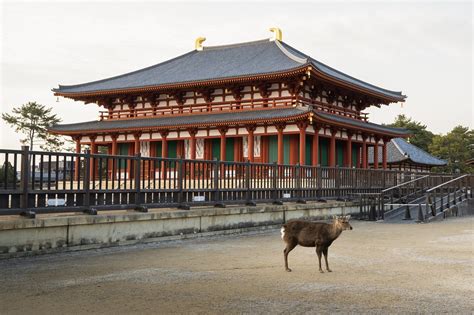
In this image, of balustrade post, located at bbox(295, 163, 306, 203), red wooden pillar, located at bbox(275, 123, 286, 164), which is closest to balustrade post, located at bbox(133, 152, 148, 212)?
balustrade post, located at bbox(295, 163, 306, 203)

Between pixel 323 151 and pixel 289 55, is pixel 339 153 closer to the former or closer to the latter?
pixel 323 151

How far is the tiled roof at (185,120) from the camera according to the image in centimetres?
2762

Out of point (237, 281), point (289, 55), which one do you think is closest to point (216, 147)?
point (289, 55)

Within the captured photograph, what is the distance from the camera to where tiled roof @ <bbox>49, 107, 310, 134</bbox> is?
27.6 metres

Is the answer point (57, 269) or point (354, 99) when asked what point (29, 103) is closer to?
point (354, 99)

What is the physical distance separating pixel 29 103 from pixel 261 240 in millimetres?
52651

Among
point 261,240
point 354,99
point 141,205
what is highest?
point 354,99

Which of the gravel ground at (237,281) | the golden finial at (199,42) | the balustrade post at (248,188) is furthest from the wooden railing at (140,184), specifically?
the golden finial at (199,42)

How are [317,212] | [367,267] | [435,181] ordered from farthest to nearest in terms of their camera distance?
[435,181], [317,212], [367,267]

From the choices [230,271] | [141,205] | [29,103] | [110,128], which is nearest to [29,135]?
[29,103]

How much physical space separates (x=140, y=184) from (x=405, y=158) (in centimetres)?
3923

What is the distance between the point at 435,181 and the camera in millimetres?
26797

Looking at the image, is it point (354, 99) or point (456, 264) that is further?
point (354, 99)

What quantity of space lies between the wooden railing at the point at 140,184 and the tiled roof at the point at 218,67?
33.1ft
